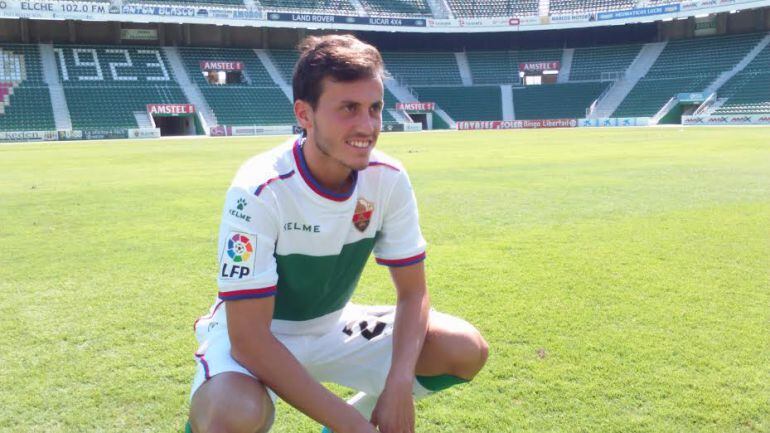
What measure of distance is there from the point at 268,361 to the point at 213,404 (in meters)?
0.26

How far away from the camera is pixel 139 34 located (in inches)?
1944

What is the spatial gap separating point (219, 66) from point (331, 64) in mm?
50860

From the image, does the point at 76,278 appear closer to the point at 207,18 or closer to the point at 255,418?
the point at 255,418

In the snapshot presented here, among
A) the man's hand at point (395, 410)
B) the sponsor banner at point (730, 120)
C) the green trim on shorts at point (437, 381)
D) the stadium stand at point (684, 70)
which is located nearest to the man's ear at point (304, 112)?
the man's hand at point (395, 410)

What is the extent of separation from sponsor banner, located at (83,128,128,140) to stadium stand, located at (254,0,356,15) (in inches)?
687

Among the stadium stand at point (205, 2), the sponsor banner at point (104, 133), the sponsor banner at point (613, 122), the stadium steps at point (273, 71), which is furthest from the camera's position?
the stadium steps at point (273, 71)

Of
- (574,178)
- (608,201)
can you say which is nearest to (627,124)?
(574,178)

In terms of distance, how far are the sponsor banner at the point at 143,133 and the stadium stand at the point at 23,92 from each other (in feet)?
16.3

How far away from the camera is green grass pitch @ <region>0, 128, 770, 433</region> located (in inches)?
126

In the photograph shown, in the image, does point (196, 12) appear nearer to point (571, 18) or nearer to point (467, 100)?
point (467, 100)

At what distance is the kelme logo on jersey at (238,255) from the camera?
7.99ft

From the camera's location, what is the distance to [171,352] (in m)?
3.96

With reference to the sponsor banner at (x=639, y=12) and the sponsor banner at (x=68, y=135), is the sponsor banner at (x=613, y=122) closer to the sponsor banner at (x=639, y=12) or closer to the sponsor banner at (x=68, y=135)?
the sponsor banner at (x=639, y=12)

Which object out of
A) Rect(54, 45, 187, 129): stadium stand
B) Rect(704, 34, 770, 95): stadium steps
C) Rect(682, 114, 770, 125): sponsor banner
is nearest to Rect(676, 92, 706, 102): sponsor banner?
Rect(704, 34, 770, 95): stadium steps
